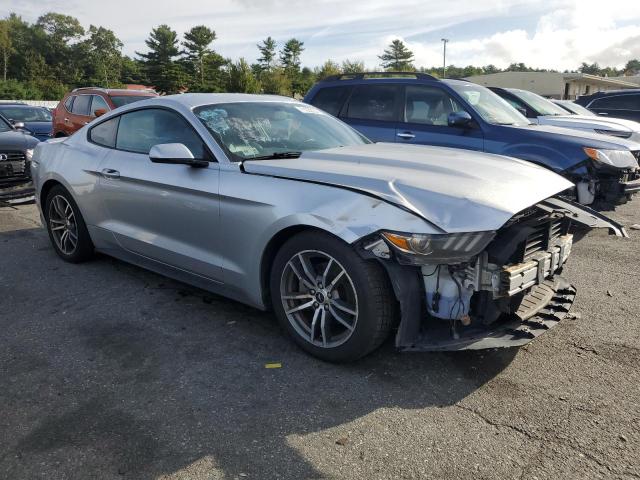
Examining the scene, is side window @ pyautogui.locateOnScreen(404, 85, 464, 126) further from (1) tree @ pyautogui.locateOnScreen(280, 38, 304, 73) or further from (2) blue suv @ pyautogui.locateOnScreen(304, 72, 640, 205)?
(1) tree @ pyautogui.locateOnScreen(280, 38, 304, 73)

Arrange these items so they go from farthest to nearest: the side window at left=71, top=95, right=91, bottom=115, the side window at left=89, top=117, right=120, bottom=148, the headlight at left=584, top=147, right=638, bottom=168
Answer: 1. the side window at left=71, top=95, right=91, bottom=115
2. the headlight at left=584, top=147, right=638, bottom=168
3. the side window at left=89, top=117, right=120, bottom=148

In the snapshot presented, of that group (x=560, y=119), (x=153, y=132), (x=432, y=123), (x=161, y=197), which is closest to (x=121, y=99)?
(x=432, y=123)

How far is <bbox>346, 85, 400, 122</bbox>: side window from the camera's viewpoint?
7.57 m

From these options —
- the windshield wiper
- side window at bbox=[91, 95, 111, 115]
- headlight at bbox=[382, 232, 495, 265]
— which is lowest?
headlight at bbox=[382, 232, 495, 265]

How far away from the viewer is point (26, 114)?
16016 mm

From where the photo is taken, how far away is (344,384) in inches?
121

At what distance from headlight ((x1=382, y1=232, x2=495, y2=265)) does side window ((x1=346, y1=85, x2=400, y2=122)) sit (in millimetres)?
5003

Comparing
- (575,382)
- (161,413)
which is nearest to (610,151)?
(575,382)

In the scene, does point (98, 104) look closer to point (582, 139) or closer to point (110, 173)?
point (110, 173)

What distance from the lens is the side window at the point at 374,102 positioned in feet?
24.8

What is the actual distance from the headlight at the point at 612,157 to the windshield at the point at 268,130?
10.8 feet

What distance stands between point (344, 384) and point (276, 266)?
0.82 meters

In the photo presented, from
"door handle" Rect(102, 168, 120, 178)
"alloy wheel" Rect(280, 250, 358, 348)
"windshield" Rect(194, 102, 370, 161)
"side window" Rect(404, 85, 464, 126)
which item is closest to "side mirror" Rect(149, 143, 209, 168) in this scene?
"windshield" Rect(194, 102, 370, 161)

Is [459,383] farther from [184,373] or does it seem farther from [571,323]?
[184,373]
